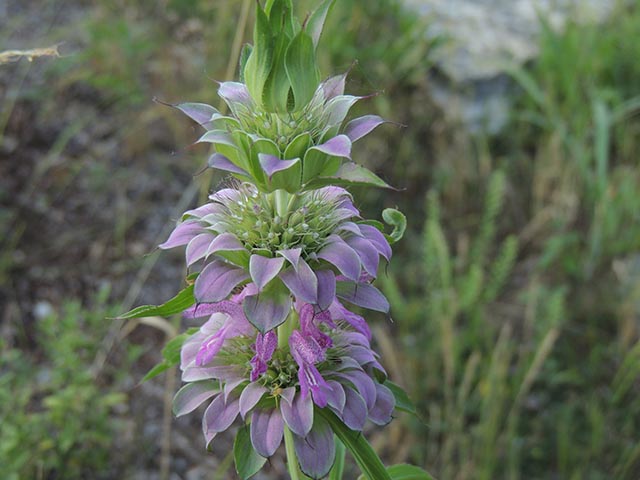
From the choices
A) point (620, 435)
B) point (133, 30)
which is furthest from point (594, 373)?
point (133, 30)

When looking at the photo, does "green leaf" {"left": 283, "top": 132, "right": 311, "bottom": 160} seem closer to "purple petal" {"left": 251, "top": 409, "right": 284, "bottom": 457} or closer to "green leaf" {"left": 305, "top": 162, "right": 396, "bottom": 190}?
"green leaf" {"left": 305, "top": 162, "right": 396, "bottom": 190}

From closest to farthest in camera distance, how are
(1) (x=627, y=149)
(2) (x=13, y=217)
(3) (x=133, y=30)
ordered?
(2) (x=13, y=217), (1) (x=627, y=149), (3) (x=133, y=30)

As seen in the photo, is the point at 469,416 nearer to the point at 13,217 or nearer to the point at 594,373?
the point at 594,373

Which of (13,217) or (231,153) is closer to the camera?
(231,153)

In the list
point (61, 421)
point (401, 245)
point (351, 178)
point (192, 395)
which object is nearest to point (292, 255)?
point (351, 178)

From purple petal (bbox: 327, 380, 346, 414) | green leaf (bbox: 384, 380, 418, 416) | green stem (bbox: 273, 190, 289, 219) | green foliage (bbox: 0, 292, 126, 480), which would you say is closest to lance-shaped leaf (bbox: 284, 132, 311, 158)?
green stem (bbox: 273, 190, 289, 219)

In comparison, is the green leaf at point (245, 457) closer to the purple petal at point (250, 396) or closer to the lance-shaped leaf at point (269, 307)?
the purple petal at point (250, 396)

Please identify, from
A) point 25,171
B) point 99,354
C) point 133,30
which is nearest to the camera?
point 99,354
